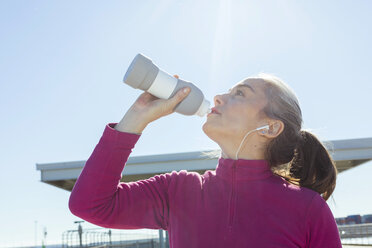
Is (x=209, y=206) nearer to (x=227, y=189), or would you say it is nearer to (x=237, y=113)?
(x=227, y=189)

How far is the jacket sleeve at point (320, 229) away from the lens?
2086 mm

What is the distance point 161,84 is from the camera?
230 cm

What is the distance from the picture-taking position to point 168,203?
91.2 inches

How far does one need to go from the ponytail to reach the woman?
0.01 m

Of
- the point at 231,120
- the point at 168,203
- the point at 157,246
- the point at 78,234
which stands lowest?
the point at 157,246

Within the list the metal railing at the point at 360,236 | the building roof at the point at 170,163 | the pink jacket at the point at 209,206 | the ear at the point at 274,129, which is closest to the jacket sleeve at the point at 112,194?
the pink jacket at the point at 209,206

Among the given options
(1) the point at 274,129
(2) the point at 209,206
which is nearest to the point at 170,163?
(1) the point at 274,129

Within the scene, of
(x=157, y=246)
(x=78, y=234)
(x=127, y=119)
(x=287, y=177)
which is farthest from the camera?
(x=157, y=246)

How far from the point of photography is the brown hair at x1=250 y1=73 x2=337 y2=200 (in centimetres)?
254

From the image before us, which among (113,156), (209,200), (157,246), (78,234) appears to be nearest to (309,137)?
(209,200)

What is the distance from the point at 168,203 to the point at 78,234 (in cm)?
1071

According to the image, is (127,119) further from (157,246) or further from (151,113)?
(157,246)

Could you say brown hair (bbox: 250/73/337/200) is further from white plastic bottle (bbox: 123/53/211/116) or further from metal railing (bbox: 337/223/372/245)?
metal railing (bbox: 337/223/372/245)

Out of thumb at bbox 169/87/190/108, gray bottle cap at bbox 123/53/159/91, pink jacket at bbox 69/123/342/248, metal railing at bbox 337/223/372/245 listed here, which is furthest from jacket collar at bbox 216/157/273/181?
metal railing at bbox 337/223/372/245
